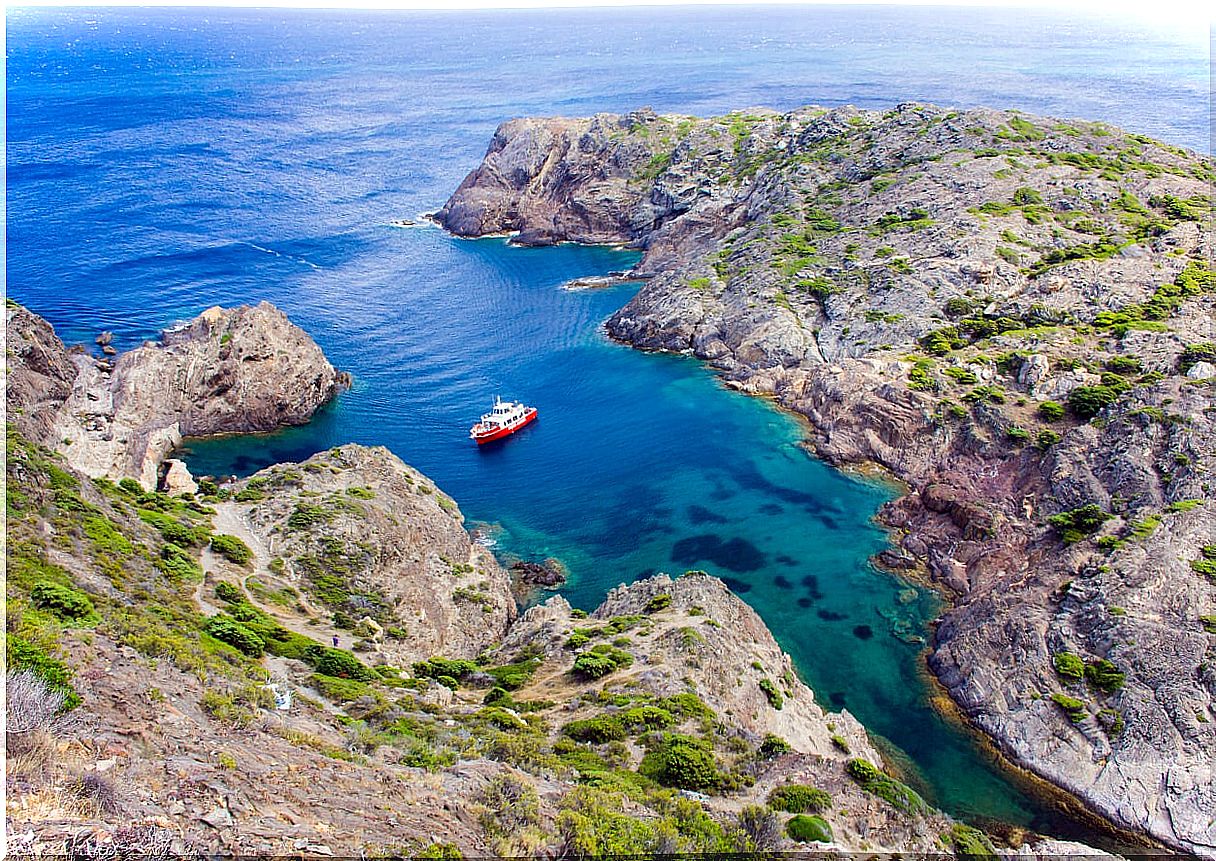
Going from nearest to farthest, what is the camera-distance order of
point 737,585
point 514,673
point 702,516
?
point 514,673 → point 737,585 → point 702,516

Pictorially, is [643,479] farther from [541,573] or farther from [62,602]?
[62,602]

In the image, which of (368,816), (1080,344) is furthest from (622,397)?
(368,816)

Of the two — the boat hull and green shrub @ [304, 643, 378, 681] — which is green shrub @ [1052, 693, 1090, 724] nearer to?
green shrub @ [304, 643, 378, 681]

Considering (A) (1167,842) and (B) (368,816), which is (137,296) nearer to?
(B) (368,816)

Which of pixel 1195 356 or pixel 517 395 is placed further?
pixel 517 395

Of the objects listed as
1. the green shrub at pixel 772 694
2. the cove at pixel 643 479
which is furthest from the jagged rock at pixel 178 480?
the green shrub at pixel 772 694

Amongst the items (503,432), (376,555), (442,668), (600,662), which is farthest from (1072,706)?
(503,432)
